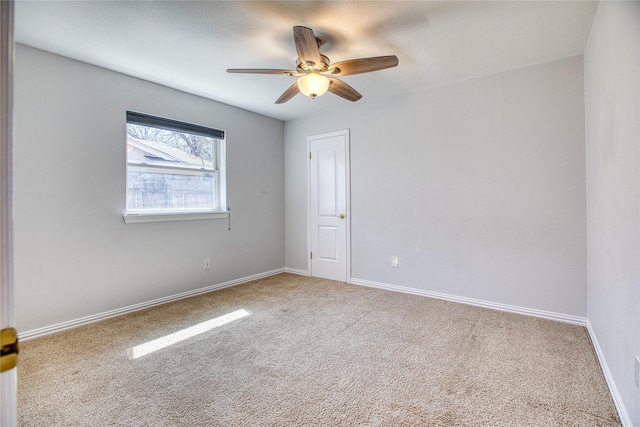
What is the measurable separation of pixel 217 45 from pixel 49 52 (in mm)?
1448

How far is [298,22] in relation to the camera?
2.21 meters

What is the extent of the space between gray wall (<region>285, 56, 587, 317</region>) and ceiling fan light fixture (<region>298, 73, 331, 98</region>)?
5.31 ft

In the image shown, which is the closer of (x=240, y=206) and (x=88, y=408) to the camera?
(x=88, y=408)

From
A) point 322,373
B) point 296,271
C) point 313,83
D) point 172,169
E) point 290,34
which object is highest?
point 290,34

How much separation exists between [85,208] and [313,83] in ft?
7.68

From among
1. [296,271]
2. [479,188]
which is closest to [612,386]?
[479,188]

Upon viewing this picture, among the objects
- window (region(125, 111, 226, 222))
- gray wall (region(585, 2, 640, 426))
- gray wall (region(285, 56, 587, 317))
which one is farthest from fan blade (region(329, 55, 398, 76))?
window (region(125, 111, 226, 222))

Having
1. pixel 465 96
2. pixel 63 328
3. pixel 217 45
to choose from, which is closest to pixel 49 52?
pixel 217 45

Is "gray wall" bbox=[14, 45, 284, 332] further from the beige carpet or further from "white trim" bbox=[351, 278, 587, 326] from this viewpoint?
"white trim" bbox=[351, 278, 587, 326]

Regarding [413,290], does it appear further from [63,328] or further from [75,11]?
[75,11]

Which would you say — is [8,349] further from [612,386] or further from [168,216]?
[168,216]

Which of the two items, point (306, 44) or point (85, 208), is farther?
point (85, 208)

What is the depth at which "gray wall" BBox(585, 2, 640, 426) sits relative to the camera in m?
1.45

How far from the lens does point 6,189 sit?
55cm
